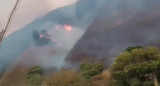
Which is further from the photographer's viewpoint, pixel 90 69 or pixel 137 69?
pixel 90 69

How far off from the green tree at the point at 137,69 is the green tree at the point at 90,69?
17.7 meters

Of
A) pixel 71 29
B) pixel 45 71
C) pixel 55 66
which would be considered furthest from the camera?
pixel 71 29

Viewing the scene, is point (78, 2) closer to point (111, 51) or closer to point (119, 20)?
point (119, 20)

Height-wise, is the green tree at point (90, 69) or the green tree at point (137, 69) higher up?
the green tree at point (90, 69)

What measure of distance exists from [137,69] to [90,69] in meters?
24.9

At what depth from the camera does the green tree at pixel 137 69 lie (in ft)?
160

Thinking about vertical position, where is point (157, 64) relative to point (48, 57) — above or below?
below

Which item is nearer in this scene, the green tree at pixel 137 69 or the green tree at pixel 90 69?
the green tree at pixel 137 69

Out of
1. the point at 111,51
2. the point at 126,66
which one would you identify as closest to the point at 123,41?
the point at 111,51

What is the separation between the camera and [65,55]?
102 m

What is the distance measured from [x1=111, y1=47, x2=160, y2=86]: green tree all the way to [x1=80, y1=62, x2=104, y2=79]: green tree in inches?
698

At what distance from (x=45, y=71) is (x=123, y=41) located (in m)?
25.7

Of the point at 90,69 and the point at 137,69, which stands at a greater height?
the point at 90,69

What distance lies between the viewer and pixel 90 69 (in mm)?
72750
